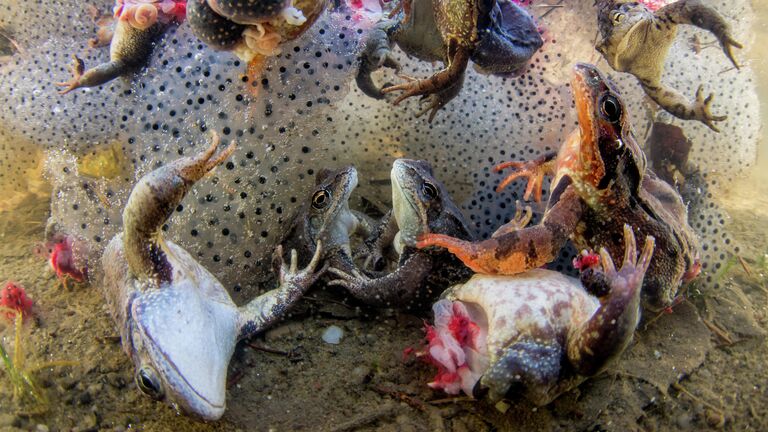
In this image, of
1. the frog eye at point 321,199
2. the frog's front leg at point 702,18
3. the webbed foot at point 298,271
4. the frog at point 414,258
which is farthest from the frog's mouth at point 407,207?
the frog's front leg at point 702,18

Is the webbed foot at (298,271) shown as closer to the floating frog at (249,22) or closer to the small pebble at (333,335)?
the small pebble at (333,335)

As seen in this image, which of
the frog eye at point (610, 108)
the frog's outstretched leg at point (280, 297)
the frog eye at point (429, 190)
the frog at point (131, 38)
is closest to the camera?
the frog eye at point (610, 108)

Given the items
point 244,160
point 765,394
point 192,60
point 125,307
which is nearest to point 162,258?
point 125,307

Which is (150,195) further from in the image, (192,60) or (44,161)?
(44,161)

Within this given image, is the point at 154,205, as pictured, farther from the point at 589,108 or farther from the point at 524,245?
the point at 589,108

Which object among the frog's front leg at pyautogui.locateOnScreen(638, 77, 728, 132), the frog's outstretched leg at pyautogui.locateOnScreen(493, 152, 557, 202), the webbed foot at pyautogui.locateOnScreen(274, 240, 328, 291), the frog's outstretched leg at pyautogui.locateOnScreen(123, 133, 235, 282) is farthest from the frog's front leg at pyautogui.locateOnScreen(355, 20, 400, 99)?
the frog's front leg at pyautogui.locateOnScreen(638, 77, 728, 132)

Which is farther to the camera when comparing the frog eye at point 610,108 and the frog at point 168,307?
the frog eye at point 610,108

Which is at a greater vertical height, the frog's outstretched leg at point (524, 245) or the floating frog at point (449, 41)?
the floating frog at point (449, 41)

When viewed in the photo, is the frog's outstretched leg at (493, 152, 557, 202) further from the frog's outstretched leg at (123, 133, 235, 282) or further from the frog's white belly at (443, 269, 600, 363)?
the frog's outstretched leg at (123, 133, 235, 282)

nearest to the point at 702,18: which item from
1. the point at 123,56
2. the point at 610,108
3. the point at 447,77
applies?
the point at 610,108
